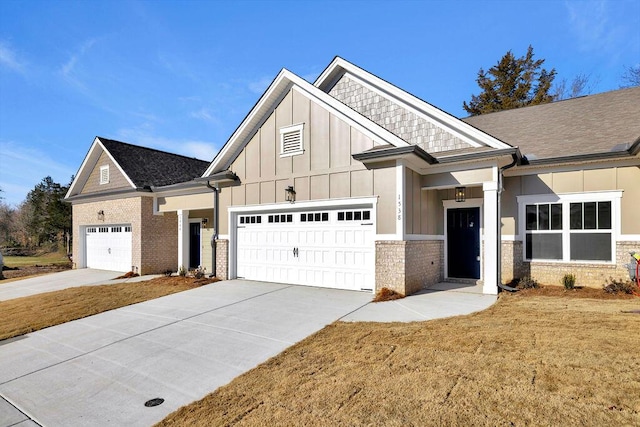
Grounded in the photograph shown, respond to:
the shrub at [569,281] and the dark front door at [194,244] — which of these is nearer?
the shrub at [569,281]

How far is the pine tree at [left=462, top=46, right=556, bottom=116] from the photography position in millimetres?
26484

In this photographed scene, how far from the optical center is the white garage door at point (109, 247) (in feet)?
51.7

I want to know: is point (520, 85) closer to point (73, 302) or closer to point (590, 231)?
point (590, 231)

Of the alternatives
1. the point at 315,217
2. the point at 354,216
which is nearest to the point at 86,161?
the point at 315,217

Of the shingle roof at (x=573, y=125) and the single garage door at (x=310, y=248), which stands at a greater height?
the shingle roof at (x=573, y=125)

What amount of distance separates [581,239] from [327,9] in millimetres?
10083

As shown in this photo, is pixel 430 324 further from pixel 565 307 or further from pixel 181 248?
pixel 181 248

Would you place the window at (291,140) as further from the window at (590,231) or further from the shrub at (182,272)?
the window at (590,231)

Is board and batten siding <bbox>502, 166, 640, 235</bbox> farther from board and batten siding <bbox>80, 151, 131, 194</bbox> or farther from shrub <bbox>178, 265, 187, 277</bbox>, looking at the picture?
board and batten siding <bbox>80, 151, 131, 194</bbox>

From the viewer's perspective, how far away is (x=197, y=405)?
3.88 meters

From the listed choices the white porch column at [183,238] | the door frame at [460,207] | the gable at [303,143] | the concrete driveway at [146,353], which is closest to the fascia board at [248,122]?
the gable at [303,143]

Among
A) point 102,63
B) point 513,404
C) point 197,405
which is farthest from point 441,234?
point 102,63

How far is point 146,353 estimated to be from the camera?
18.4 ft

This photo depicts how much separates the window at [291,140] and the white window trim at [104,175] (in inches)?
433
